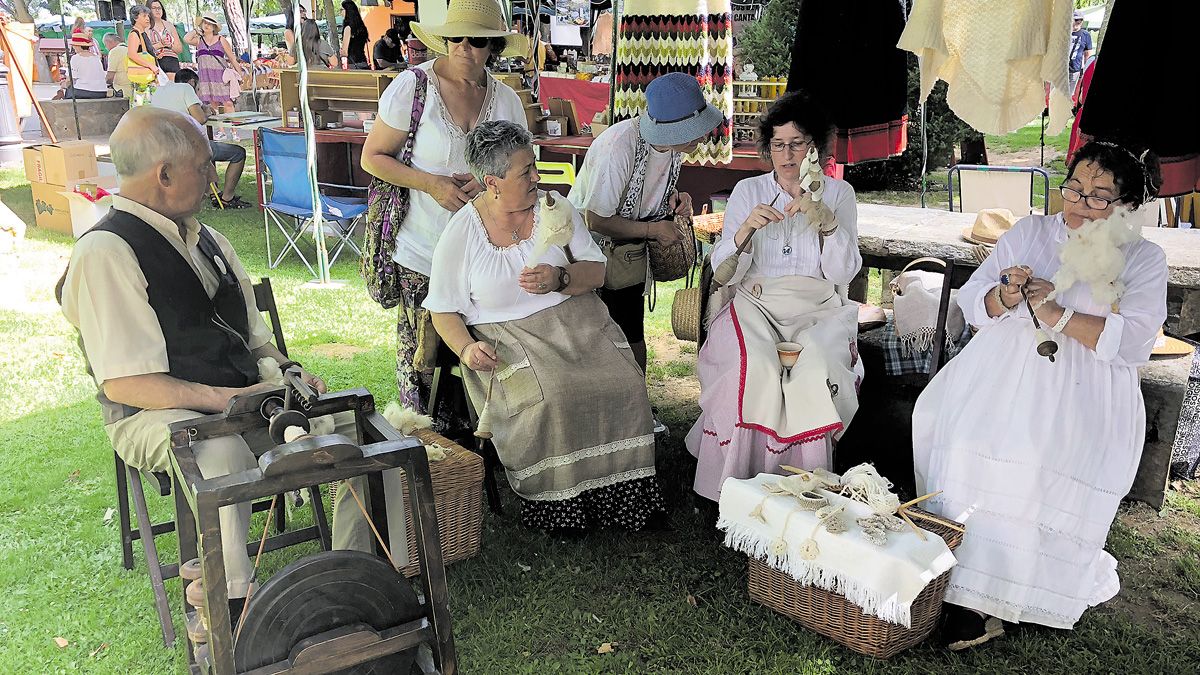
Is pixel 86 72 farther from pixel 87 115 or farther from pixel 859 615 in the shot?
pixel 859 615

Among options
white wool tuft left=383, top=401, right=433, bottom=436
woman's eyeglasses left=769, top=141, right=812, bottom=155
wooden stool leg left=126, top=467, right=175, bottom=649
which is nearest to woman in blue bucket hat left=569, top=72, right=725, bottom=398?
woman's eyeglasses left=769, top=141, right=812, bottom=155

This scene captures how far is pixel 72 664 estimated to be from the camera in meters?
2.77

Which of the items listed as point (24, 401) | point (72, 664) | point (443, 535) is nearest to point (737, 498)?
point (443, 535)

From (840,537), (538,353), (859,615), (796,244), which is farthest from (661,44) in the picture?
(859,615)

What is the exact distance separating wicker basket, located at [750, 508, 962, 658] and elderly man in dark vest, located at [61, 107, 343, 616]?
1.66m

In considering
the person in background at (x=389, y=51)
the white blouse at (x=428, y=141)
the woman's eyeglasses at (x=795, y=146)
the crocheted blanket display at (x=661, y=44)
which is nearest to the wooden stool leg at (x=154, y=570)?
the white blouse at (x=428, y=141)

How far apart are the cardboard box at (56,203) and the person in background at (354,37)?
6.10 m

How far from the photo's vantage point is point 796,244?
3.73 metres

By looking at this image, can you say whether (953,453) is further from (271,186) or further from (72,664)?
(271,186)

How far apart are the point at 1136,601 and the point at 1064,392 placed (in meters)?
0.87

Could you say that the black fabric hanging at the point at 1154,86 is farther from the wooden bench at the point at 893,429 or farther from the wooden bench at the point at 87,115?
the wooden bench at the point at 87,115

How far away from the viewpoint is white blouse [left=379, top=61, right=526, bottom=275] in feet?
11.6

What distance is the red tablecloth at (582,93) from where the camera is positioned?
11.5 m

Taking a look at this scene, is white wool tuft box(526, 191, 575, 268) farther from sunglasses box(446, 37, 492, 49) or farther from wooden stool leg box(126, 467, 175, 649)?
wooden stool leg box(126, 467, 175, 649)
